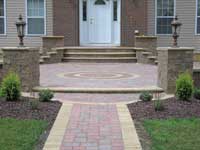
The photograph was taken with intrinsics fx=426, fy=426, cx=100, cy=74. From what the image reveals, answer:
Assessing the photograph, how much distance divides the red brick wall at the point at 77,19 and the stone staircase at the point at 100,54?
141 centimetres

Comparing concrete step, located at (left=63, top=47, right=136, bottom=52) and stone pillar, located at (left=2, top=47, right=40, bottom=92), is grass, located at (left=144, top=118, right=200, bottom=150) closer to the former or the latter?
stone pillar, located at (left=2, top=47, right=40, bottom=92)

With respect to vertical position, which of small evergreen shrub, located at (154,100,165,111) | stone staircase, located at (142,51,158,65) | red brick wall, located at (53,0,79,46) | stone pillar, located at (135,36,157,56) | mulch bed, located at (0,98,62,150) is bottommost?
mulch bed, located at (0,98,62,150)

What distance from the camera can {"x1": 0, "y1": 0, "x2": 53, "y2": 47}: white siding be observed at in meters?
20.2

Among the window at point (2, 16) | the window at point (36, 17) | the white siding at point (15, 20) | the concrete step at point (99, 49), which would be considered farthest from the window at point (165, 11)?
the window at point (2, 16)

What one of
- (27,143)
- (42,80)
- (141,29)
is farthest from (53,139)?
(141,29)

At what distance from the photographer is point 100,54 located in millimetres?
18203

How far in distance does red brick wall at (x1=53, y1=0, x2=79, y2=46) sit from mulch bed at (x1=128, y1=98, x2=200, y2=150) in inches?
449

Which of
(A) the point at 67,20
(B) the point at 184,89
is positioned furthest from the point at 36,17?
(B) the point at 184,89

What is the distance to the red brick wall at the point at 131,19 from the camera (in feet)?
64.6

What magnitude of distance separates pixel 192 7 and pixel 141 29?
2669 mm

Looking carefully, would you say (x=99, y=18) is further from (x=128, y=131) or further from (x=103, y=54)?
(x=128, y=131)

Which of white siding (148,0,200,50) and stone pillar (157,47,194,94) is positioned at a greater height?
Answer: white siding (148,0,200,50)

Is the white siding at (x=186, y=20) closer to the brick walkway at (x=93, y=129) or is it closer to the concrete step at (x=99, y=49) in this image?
the concrete step at (x=99, y=49)

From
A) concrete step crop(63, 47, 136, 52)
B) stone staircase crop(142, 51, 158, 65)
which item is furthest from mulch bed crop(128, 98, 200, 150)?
concrete step crop(63, 47, 136, 52)
